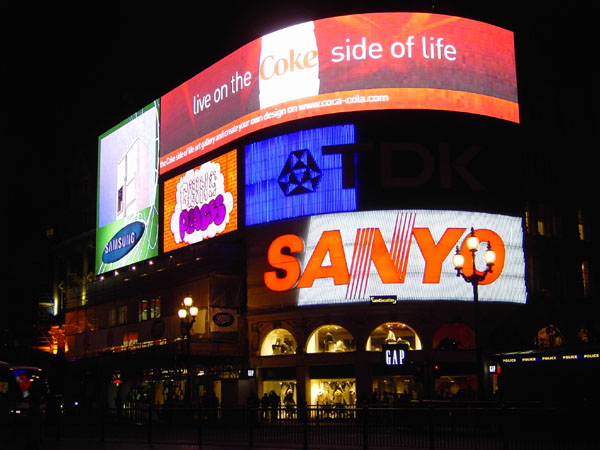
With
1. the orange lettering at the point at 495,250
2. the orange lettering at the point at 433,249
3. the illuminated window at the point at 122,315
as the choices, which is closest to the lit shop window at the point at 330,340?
the orange lettering at the point at 433,249

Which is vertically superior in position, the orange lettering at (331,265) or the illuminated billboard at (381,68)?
the illuminated billboard at (381,68)

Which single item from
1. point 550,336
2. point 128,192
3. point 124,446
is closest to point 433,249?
point 550,336

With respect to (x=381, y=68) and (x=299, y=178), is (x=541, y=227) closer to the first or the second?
(x=381, y=68)

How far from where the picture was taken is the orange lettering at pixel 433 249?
43.3 meters

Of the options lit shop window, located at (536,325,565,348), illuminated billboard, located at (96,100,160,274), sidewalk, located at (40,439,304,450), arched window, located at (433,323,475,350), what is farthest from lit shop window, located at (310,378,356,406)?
Result: sidewalk, located at (40,439,304,450)

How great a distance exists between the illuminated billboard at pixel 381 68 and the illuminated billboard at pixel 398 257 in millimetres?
6694

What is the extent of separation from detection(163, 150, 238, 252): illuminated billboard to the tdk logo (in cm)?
486

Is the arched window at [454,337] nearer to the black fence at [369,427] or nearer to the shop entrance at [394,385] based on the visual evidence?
the shop entrance at [394,385]

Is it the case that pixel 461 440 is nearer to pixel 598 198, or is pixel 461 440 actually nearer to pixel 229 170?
pixel 229 170

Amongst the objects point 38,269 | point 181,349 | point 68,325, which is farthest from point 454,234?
point 38,269

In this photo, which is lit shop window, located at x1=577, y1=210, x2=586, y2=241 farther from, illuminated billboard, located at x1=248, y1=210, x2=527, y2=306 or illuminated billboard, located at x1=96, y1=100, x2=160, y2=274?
illuminated billboard, located at x1=96, y1=100, x2=160, y2=274

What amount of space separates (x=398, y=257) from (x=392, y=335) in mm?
4505

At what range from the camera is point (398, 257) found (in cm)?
4347

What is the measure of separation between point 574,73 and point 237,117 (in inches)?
934
